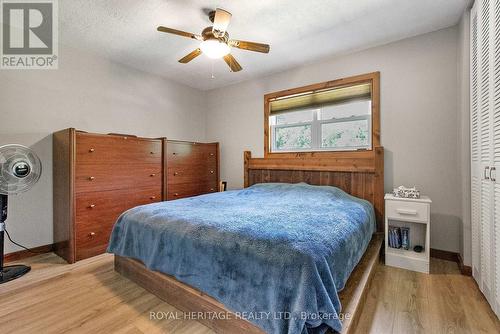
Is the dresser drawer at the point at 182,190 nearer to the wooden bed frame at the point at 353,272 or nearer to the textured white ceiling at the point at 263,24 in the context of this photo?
the wooden bed frame at the point at 353,272

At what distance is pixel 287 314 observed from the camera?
1.09 metres

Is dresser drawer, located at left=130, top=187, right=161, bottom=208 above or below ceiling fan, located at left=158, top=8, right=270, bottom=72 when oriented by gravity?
below

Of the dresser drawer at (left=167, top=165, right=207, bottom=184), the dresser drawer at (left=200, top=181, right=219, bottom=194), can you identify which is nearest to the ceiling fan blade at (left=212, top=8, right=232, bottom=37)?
the dresser drawer at (left=167, top=165, right=207, bottom=184)

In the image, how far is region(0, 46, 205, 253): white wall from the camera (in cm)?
253

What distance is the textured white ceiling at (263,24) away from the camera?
212 centimetres

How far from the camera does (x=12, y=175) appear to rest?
2104 millimetres

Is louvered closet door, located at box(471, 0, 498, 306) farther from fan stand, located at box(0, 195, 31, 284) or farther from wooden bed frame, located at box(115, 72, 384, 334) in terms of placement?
fan stand, located at box(0, 195, 31, 284)

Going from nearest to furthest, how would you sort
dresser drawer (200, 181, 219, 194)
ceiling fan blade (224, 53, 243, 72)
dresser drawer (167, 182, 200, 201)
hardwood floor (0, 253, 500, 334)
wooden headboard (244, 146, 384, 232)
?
hardwood floor (0, 253, 500, 334)
ceiling fan blade (224, 53, 243, 72)
wooden headboard (244, 146, 384, 232)
dresser drawer (167, 182, 200, 201)
dresser drawer (200, 181, 219, 194)

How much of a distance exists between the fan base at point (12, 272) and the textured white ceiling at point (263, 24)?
2.56 metres

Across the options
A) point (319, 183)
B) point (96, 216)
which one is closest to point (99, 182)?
point (96, 216)

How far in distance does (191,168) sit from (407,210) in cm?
302

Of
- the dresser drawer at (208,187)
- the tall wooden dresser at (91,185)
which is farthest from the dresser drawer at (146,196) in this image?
the dresser drawer at (208,187)

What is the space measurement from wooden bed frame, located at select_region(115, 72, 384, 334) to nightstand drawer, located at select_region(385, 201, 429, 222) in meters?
0.30

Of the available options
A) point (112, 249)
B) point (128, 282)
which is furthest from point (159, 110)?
point (128, 282)
